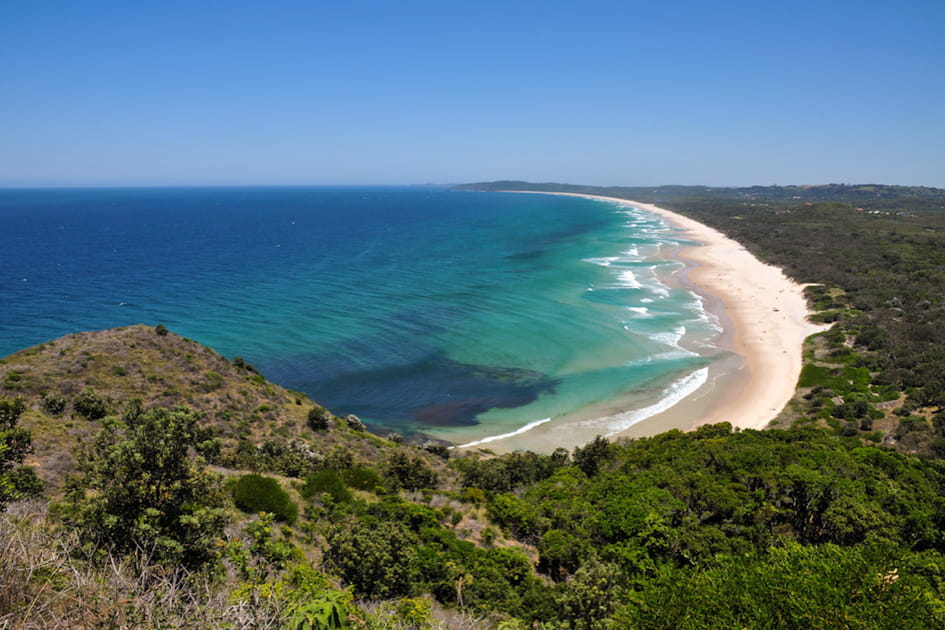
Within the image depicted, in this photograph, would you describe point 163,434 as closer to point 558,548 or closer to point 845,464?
point 558,548

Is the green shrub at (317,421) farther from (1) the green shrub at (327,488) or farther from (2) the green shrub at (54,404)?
(2) the green shrub at (54,404)

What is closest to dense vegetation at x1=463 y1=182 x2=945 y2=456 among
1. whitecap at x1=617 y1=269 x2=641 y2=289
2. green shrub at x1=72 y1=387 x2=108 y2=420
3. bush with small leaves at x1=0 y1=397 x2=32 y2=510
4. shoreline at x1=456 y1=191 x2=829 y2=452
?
shoreline at x1=456 y1=191 x2=829 y2=452

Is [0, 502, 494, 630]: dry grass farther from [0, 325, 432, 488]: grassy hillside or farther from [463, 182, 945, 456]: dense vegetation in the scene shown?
[463, 182, 945, 456]: dense vegetation

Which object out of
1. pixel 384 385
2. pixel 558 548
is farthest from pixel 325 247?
pixel 558 548

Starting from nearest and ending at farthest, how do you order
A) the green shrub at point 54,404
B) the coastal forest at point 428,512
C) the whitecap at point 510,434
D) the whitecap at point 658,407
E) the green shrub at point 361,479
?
1. the coastal forest at point 428,512
2. the green shrub at point 361,479
3. the green shrub at point 54,404
4. the whitecap at point 510,434
5. the whitecap at point 658,407

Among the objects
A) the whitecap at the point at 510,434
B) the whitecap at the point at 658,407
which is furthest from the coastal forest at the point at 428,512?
the whitecap at the point at 658,407

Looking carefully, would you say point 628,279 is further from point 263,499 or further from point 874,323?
point 263,499
